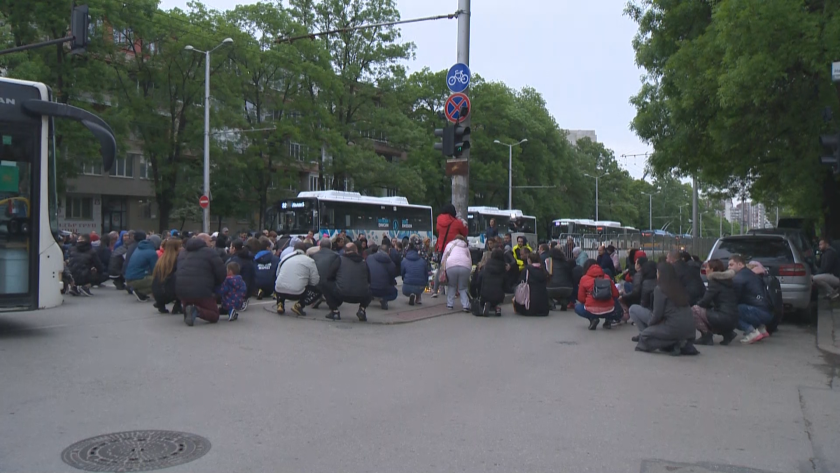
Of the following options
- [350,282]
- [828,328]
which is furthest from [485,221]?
[350,282]

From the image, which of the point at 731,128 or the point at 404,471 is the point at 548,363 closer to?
the point at 404,471

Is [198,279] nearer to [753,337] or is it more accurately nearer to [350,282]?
[350,282]

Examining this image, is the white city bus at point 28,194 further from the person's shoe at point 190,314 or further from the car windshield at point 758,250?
the car windshield at point 758,250

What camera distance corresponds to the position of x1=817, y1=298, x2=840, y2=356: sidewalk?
469 inches

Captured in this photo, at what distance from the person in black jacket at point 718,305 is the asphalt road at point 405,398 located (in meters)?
0.54

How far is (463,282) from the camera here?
51.4 feet

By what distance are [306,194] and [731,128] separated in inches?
844

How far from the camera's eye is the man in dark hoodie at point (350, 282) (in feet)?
43.1

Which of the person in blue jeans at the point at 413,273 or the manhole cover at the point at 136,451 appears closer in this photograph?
the manhole cover at the point at 136,451

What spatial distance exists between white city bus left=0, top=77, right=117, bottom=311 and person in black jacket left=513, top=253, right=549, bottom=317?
8379 mm

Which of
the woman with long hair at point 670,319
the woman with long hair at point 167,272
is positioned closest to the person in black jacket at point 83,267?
the woman with long hair at point 167,272

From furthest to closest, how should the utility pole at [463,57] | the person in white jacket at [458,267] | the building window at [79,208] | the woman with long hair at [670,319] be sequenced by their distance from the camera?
1. the building window at [79,208]
2. the utility pole at [463,57]
3. the person in white jacket at [458,267]
4. the woman with long hair at [670,319]

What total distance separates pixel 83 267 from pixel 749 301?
1372 centimetres

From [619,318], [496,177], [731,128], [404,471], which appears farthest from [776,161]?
[496,177]
